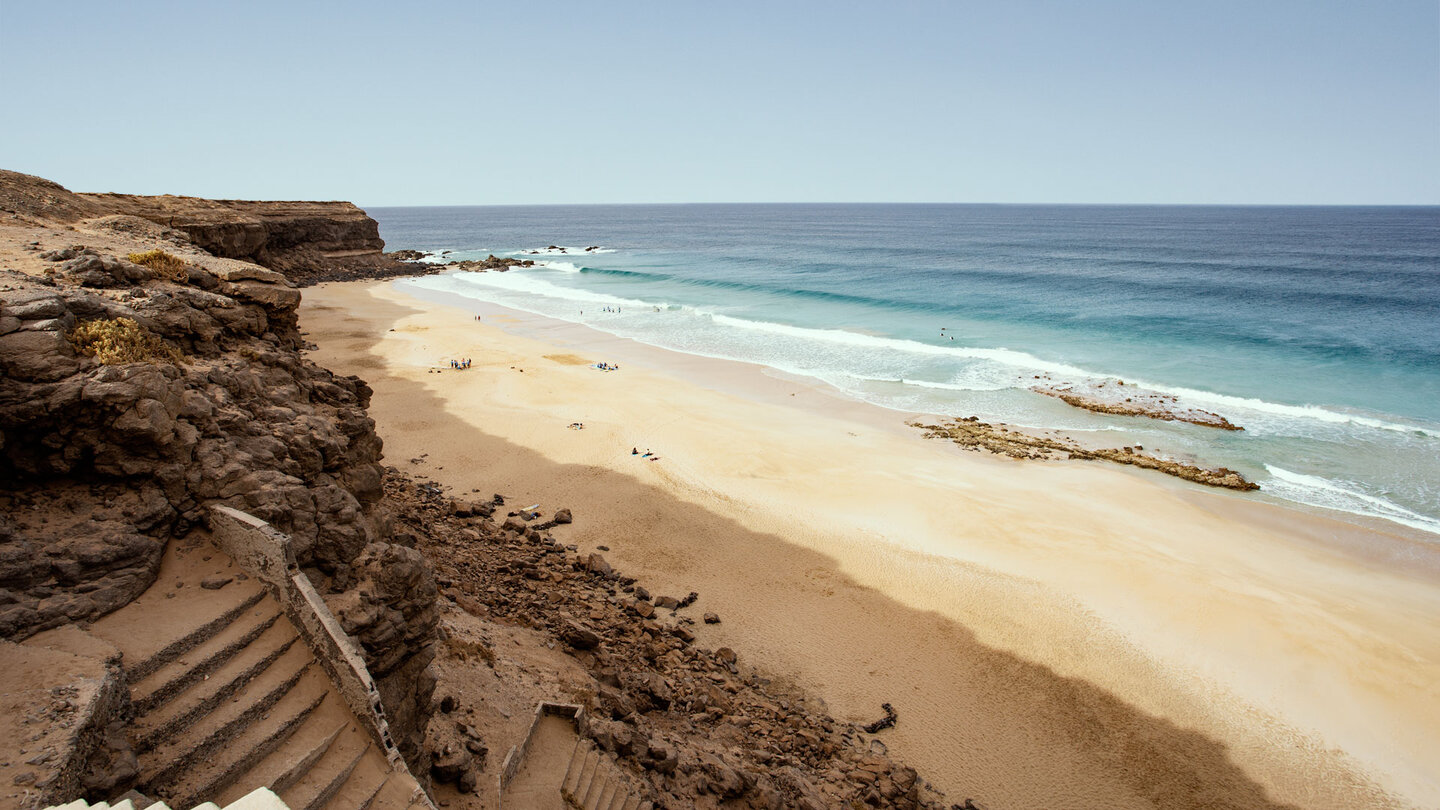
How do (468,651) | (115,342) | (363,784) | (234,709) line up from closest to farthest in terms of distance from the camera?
(234,709), (363,784), (115,342), (468,651)

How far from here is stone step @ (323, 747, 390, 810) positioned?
5.78 meters

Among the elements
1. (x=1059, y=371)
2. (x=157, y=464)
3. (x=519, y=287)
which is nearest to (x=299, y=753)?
(x=157, y=464)

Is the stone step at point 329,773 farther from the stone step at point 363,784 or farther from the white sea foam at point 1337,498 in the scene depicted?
the white sea foam at point 1337,498

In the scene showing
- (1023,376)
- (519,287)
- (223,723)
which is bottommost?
(1023,376)

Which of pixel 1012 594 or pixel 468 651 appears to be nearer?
pixel 468 651

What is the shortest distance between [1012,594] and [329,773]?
1374 centimetres

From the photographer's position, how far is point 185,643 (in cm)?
603

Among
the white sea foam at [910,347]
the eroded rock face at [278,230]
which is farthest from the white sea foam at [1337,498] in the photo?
the eroded rock face at [278,230]

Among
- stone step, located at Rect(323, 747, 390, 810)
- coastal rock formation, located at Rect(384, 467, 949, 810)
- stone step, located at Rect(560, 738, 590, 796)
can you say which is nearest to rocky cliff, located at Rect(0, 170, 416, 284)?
coastal rock formation, located at Rect(384, 467, 949, 810)

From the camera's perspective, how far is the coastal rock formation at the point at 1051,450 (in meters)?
21.7

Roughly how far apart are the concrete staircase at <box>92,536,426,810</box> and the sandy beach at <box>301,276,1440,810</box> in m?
8.27

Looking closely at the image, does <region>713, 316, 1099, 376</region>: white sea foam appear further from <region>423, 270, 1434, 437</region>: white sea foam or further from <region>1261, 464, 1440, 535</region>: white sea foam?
<region>1261, 464, 1440, 535</region>: white sea foam

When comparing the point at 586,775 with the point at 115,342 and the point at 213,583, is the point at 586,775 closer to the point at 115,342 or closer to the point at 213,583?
the point at 213,583

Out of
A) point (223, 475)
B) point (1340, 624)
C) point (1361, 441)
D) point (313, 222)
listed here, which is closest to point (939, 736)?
point (1340, 624)
